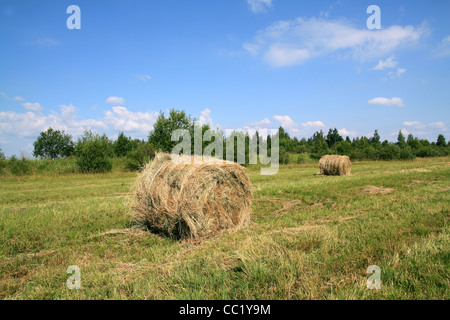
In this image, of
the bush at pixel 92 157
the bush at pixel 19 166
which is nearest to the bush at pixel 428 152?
the bush at pixel 92 157

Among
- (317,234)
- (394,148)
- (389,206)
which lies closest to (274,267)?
(317,234)

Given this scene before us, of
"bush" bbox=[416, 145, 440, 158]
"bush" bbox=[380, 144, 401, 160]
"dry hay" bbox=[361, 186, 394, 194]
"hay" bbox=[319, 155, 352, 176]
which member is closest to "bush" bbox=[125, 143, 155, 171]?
"hay" bbox=[319, 155, 352, 176]

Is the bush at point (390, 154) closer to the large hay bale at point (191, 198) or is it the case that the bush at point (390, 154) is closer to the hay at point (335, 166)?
the hay at point (335, 166)

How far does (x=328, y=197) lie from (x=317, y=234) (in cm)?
632

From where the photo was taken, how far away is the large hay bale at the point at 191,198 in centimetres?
649

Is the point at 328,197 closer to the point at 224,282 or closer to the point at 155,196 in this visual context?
the point at 155,196

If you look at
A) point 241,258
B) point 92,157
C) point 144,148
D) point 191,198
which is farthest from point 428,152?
point 241,258

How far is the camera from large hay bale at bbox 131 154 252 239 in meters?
6.49

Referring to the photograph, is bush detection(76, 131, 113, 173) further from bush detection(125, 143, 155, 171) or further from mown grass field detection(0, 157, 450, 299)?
mown grass field detection(0, 157, 450, 299)

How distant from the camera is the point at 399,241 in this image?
15.2 ft

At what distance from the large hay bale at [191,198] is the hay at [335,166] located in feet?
55.3

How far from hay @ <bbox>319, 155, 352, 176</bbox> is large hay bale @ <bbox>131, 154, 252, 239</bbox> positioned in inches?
664

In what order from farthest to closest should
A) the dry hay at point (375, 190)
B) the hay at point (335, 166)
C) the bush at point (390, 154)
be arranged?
the bush at point (390, 154) < the hay at point (335, 166) < the dry hay at point (375, 190)

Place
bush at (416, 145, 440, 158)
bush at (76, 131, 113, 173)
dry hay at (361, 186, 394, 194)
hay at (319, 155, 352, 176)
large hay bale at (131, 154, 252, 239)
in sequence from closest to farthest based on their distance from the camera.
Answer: large hay bale at (131, 154, 252, 239) < dry hay at (361, 186, 394, 194) < hay at (319, 155, 352, 176) < bush at (76, 131, 113, 173) < bush at (416, 145, 440, 158)
